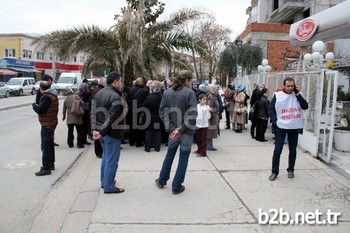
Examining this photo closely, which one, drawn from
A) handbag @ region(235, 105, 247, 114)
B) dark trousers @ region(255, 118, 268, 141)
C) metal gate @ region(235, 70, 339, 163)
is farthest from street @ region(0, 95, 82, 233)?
metal gate @ region(235, 70, 339, 163)

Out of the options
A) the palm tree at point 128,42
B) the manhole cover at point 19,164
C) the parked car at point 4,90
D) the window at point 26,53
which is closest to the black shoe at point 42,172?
the manhole cover at point 19,164

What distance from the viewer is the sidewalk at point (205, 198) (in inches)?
164

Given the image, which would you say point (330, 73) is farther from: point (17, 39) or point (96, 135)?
point (17, 39)

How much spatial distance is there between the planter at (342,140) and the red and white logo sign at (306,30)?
21.8ft

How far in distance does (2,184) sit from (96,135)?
2.13 m

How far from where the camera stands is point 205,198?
16.6ft

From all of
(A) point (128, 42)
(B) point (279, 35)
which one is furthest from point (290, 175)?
(B) point (279, 35)

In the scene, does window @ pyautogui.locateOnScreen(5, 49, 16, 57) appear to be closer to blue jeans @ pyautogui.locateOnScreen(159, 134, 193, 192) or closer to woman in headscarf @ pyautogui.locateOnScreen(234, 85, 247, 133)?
woman in headscarf @ pyautogui.locateOnScreen(234, 85, 247, 133)

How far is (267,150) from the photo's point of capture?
8.56 metres

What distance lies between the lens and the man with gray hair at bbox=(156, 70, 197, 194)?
16.6 ft

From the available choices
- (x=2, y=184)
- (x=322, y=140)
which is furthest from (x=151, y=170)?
(x=322, y=140)

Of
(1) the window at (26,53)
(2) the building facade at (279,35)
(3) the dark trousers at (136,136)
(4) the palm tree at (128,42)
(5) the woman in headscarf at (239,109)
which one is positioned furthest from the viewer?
(1) the window at (26,53)

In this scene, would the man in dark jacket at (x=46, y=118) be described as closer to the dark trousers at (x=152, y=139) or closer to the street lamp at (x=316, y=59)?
the dark trousers at (x=152, y=139)

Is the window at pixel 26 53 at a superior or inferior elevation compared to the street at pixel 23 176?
superior
